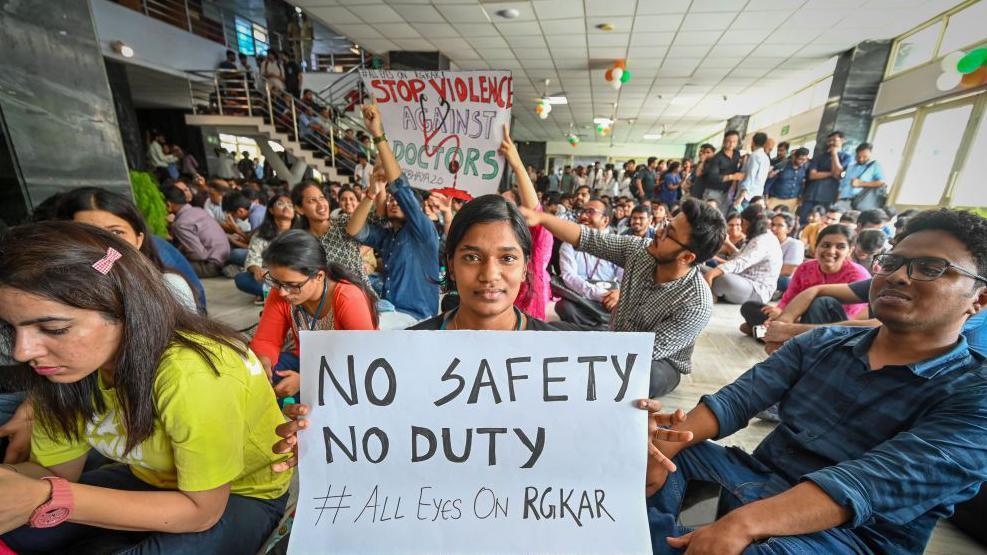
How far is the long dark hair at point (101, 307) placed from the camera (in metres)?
0.90

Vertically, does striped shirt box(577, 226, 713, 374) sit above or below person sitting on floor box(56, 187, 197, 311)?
below

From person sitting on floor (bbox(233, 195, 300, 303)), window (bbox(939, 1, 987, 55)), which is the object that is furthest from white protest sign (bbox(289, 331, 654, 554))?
window (bbox(939, 1, 987, 55))

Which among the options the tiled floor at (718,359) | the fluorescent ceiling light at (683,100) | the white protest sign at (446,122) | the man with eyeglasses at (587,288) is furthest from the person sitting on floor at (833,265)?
the fluorescent ceiling light at (683,100)

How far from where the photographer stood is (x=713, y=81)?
30.6ft

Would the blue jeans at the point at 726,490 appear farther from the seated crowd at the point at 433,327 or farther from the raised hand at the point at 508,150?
the raised hand at the point at 508,150

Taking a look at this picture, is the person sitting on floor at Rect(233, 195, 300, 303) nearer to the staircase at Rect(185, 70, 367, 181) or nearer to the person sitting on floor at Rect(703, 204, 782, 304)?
the person sitting on floor at Rect(703, 204, 782, 304)

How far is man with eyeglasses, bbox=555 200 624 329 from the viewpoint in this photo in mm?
3270

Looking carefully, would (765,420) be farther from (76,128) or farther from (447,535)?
(76,128)

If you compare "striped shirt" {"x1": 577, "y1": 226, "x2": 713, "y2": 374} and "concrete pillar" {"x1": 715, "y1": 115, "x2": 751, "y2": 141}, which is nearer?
"striped shirt" {"x1": 577, "y1": 226, "x2": 713, "y2": 374}

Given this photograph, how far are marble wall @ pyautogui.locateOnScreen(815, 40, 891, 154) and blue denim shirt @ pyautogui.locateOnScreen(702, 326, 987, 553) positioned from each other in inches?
328

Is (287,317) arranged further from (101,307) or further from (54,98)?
(54,98)

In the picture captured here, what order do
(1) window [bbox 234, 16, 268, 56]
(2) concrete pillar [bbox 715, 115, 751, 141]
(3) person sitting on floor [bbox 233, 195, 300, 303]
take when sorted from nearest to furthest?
(3) person sitting on floor [bbox 233, 195, 300, 303]
(1) window [bbox 234, 16, 268, 56]
(2) concrete pillar [bbox 715, 115, 751, 141]

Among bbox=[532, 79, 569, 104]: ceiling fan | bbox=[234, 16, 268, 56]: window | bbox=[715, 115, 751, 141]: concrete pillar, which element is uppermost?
bbox=[234, 16, 268, 56]: window

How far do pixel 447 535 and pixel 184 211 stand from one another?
18.6ft
